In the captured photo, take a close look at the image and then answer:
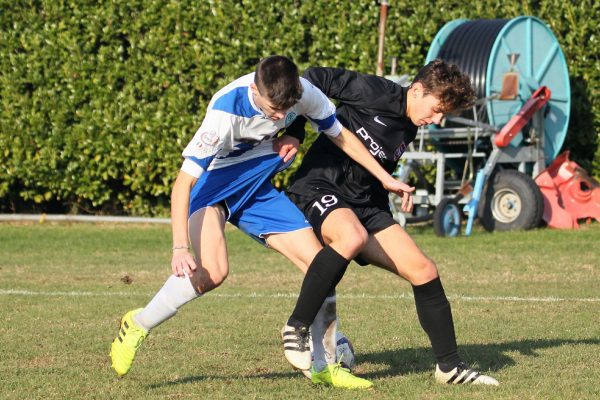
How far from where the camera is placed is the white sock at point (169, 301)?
5.43 metres

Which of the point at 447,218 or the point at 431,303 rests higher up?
the point at 431,303

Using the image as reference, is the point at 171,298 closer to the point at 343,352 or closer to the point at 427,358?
the point at 343,352

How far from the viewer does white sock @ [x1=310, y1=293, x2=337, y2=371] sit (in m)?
5.63

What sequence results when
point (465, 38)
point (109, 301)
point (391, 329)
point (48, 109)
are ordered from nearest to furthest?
1. point (391, 329)
2. point (109, 301)
3. point (465, 38)
4. point (48, 109)

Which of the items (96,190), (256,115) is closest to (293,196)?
(256,115)

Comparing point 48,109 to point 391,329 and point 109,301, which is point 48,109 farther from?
point 391,329

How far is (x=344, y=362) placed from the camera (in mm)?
5766

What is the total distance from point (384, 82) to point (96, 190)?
9.07 meters

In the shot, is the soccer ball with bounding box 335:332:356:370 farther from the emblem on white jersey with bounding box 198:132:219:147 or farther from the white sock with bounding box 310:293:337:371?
the emblem on white jersey with bounding box 198:132:219:147

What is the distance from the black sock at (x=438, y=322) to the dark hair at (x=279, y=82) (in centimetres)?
121

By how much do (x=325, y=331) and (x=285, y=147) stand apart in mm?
959

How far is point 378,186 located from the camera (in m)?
6.00

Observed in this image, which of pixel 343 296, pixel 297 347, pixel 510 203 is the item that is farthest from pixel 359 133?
pixel 510 203

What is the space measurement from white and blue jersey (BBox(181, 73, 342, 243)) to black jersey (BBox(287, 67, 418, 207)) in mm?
A: 208
